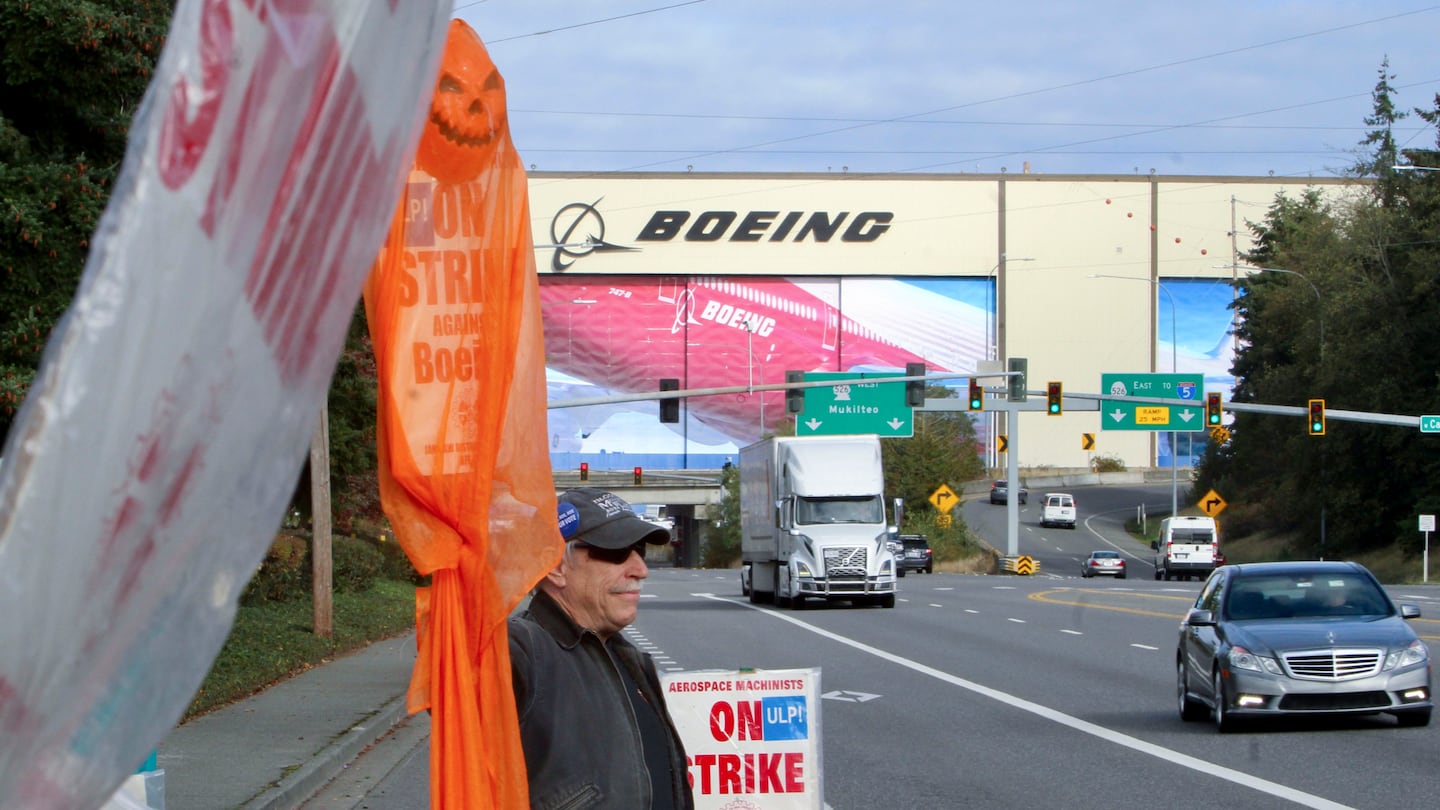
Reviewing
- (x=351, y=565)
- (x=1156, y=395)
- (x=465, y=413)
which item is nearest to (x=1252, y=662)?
(x=465, y=413)

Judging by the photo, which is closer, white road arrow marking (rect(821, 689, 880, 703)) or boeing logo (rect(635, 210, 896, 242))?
white road arrow marking (rect(821, 689, 880, 703))

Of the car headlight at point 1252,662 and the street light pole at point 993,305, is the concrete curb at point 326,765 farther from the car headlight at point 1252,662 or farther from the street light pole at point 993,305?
the street light pole at point 993,305

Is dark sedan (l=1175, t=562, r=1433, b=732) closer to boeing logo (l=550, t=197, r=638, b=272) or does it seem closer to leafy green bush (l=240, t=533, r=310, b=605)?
leafy green bush (l=240, t=533, r=310, b=605)

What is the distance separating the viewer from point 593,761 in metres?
3.52

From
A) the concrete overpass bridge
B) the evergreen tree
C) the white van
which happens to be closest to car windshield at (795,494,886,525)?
the evergreen tree

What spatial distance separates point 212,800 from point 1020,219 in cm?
9964

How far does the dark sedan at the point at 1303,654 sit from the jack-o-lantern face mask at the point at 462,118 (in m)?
13.5

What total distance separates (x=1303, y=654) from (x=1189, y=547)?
51141mm

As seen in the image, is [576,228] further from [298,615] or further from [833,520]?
[298,615]

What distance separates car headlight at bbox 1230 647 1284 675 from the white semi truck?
22.5 metres

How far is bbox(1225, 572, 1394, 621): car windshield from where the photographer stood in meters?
16.2

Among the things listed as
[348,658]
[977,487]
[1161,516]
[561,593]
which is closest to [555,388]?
[977,487]

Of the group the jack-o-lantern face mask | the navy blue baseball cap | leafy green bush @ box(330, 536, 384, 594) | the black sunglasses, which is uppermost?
the jack-o-lantern face mask

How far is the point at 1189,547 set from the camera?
6469 cm
